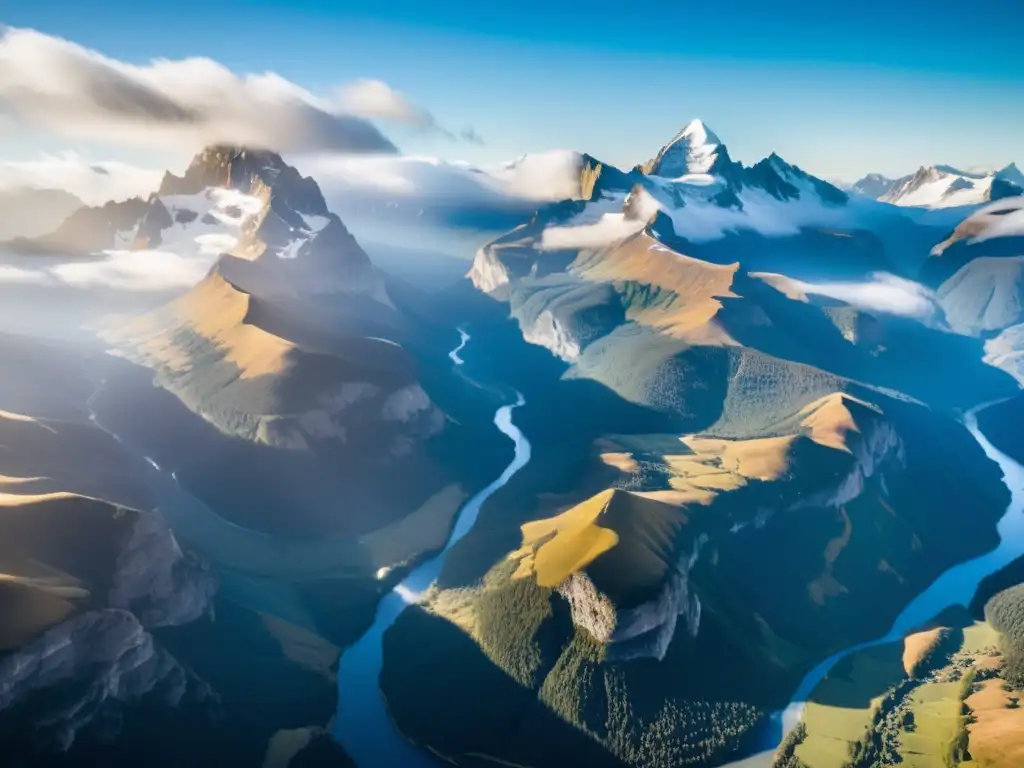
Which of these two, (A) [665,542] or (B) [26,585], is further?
(A) [665,542]

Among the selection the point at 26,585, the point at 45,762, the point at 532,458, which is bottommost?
the point at 532,458

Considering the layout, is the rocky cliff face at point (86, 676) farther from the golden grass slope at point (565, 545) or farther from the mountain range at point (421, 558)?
the golden grass slope at point (565, 545)

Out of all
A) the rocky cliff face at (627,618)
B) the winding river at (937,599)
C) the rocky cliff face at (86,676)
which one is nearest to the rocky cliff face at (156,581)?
the rocky cliff face at (86,676)

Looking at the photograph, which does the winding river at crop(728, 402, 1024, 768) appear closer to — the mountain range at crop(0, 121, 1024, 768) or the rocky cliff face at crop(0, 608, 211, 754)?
the mountain range at crop(0, 121, 1024, 768)

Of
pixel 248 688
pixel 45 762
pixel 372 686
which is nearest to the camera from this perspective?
pixel 45 762

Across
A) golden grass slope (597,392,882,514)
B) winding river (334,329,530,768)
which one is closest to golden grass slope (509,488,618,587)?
golden grass slope (597,392,882,514)

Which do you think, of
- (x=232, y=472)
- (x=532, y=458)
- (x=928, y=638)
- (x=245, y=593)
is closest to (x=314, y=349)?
(x=232, y=472)

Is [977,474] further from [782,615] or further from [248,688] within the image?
[248,688]
